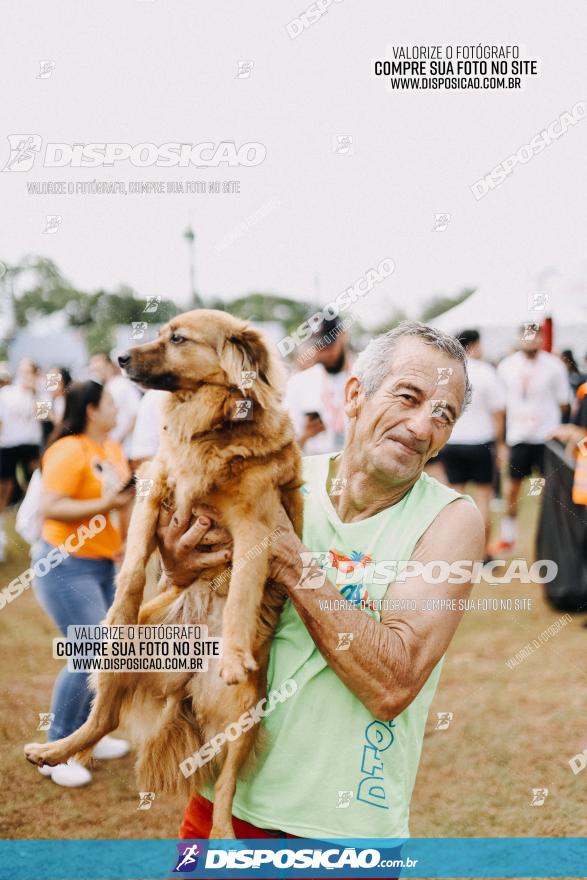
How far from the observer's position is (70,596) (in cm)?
293

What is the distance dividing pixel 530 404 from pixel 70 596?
2.14 m

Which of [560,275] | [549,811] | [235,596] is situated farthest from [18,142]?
[549,811]

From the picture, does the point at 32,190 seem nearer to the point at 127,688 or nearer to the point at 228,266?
the point at 228,266

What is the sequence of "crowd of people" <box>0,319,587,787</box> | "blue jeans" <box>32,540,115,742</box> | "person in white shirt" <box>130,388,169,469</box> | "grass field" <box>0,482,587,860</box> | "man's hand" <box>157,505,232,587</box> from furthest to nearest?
1. "grass field" <box>0,482,587,860</box>
2. "crowd of people" <box>0,319,587,787</box>
3. "blue jeans" <box>32,540,115,742</box>
4. "person in white shirt" <box>130,388,169,469</box>
5. "man's hand" <box>157,505,232,587</box>

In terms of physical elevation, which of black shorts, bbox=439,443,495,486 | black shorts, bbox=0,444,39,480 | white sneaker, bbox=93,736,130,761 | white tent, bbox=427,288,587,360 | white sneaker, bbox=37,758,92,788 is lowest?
white sneaker, bbox=37,758,92,788

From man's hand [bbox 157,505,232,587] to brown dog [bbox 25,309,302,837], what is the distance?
26mm

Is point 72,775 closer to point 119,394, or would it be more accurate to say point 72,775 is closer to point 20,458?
point 20,458

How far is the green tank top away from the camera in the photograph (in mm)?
1969

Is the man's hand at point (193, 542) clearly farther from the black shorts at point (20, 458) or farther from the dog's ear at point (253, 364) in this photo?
the black shorts at point (20, 458)

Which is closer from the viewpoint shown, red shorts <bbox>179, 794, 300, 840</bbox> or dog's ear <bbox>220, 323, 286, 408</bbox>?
red shorts <bbox>179, 794, 300, 840</bbox>

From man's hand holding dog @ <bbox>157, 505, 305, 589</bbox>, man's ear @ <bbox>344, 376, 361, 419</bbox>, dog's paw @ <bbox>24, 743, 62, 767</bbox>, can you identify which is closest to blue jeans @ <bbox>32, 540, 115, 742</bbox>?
dog's paw @ <bbox>24, 743, 62, 767</bbox>

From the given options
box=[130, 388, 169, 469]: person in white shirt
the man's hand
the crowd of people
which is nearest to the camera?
the man's hand

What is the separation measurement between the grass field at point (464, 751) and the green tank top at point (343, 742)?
3.29 ft

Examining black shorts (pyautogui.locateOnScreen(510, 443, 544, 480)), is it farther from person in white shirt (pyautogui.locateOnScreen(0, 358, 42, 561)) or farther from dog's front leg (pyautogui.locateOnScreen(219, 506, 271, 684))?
person in white shirt (pyautogui.locateOnScreen(0, 358, 42, 561))
